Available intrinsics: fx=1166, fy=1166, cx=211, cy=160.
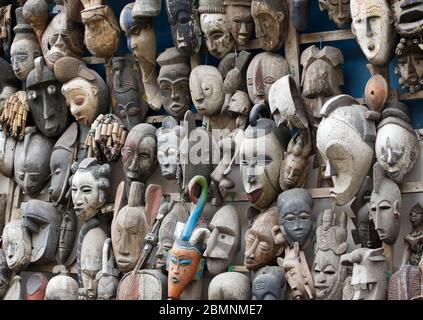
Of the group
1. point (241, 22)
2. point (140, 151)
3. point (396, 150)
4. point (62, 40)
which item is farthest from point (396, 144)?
point (62, 40)

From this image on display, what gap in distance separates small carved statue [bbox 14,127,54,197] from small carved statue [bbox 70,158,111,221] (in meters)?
0.42

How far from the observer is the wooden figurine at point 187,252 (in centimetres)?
572

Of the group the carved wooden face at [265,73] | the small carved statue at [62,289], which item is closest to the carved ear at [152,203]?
the small carved statue at [62,289]

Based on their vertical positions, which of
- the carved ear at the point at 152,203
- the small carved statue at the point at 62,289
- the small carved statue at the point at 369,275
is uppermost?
the carved ear at the point at 152,203

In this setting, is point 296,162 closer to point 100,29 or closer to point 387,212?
point 387,212

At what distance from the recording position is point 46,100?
664cm

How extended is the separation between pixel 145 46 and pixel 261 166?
1.07 m

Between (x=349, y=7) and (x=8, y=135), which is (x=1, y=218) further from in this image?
(x=349, y=7)

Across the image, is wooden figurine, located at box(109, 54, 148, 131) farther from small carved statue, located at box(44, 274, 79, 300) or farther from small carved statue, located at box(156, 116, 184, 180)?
small carved statue, located at box(44, 274, 79, 300)

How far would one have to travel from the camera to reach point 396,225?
518cm

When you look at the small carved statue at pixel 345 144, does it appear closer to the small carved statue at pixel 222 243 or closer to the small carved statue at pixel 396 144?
the small carved statue at pixel 396 144

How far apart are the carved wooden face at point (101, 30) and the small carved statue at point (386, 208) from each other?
1.90 meters

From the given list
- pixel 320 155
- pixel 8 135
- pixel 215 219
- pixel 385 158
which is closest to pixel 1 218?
pixel 8 135

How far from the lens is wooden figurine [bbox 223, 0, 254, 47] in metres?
5.86
